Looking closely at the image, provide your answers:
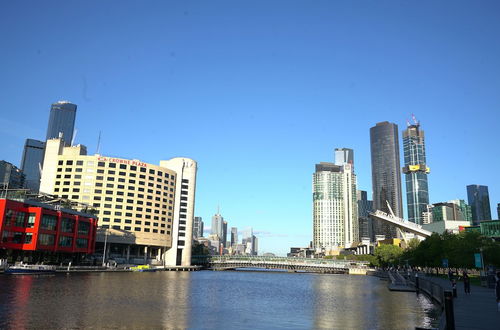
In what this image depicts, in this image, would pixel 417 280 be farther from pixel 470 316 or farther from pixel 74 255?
pixel 74 255

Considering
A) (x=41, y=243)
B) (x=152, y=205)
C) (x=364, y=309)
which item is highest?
(x=152, y=205)

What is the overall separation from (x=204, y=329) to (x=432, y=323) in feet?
49.3

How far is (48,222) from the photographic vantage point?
104625 millimetres

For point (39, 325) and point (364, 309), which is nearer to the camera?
point (39, 325)

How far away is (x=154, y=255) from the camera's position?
187 metres

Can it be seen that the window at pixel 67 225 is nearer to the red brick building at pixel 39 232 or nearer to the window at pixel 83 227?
the red brick building at pixel 39 232

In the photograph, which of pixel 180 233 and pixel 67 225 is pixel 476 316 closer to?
pixel 67 225

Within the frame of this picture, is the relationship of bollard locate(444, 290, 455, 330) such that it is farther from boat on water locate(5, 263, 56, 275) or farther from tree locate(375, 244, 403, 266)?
tree locate(375, 244, 403, 266)

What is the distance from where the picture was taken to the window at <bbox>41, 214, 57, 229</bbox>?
10262cm

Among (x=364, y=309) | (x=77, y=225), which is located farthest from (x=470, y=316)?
(x=77, y=225)

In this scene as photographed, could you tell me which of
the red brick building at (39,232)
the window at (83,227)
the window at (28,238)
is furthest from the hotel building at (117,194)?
the window at (28,238)

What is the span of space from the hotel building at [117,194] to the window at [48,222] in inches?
A: 1938

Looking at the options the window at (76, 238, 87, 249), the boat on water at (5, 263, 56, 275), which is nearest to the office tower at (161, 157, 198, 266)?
the window at (76, 238, 87, 249)

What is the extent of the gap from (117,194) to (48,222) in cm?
6336
